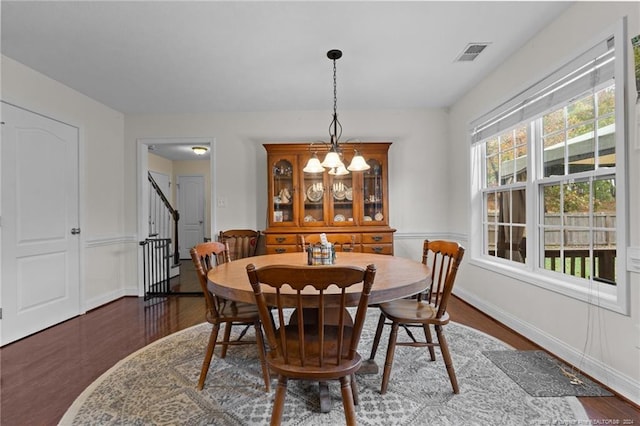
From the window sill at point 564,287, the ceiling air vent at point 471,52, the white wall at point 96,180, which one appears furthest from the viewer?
the white wall at point 96,180

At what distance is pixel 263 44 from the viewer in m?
2.46

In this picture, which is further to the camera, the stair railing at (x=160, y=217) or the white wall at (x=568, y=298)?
the stair railing at (x=160, y=217)

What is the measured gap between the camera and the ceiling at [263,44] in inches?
81.1

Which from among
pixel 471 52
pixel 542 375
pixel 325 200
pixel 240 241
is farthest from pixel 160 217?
pixel 542 375

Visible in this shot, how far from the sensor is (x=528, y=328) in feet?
8.16

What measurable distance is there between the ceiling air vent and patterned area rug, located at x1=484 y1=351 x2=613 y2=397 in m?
2.44

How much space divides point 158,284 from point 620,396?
16.0ft

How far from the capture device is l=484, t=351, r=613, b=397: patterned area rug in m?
1.75

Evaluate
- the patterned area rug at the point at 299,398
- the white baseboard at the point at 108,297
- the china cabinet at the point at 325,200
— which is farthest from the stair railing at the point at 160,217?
the patterned area rug at the point at 299,398

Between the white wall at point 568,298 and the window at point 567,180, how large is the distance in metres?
0.06

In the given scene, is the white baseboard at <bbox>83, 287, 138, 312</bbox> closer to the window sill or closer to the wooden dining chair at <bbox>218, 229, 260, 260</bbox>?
the wooden dining chair at <bbox>218, 229, 260, 260</bbox>

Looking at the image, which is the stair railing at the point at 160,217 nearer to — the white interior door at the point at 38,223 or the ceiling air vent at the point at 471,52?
the white interior door at the point at 38,223

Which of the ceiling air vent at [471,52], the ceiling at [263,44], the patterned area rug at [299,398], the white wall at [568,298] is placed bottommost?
the patterned area rug at [299,398]

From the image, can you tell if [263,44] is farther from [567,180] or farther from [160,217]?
[160,217]
